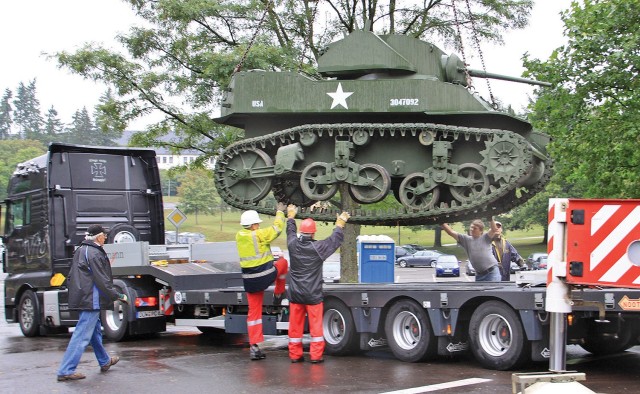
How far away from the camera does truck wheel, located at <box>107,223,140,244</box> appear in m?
14.7

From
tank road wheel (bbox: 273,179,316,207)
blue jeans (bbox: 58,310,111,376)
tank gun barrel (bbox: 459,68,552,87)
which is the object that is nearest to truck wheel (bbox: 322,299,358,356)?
tank road wheel (bbox: 273,179,316,207)

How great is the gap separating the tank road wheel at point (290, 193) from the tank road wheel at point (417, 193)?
1548 mm

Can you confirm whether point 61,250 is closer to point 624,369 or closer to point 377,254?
point 377,254

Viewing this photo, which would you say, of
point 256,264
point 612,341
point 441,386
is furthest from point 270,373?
point 612,341

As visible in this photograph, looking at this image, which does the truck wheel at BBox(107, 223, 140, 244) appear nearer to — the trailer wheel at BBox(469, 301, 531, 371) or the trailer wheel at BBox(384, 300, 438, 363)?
the trailer wheel at BBox(384, 300, 438, 363)

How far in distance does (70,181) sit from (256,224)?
497 centimetres

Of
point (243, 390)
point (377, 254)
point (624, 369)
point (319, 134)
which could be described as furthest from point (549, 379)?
point (377, 254)

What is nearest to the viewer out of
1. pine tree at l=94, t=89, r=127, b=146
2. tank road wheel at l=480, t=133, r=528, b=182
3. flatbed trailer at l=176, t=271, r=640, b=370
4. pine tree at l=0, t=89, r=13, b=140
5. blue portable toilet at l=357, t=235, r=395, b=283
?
flatbed trailer at l=176, t=271, r=640, b=370

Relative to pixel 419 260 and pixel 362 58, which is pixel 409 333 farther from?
pixel 419 260

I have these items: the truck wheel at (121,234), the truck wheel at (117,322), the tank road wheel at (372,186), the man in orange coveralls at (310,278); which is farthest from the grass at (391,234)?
the man in orange coveralls at (310,278)

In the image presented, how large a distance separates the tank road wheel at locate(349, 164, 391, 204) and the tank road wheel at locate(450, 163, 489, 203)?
94 centimetres

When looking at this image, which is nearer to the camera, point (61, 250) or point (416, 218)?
point (416, 218)

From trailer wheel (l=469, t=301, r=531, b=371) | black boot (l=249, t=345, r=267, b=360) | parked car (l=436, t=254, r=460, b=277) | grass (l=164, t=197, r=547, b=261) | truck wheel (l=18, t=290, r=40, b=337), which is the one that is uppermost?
trailer wheel (l=469, t=301, r=531, b=371)

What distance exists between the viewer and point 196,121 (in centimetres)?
1922
